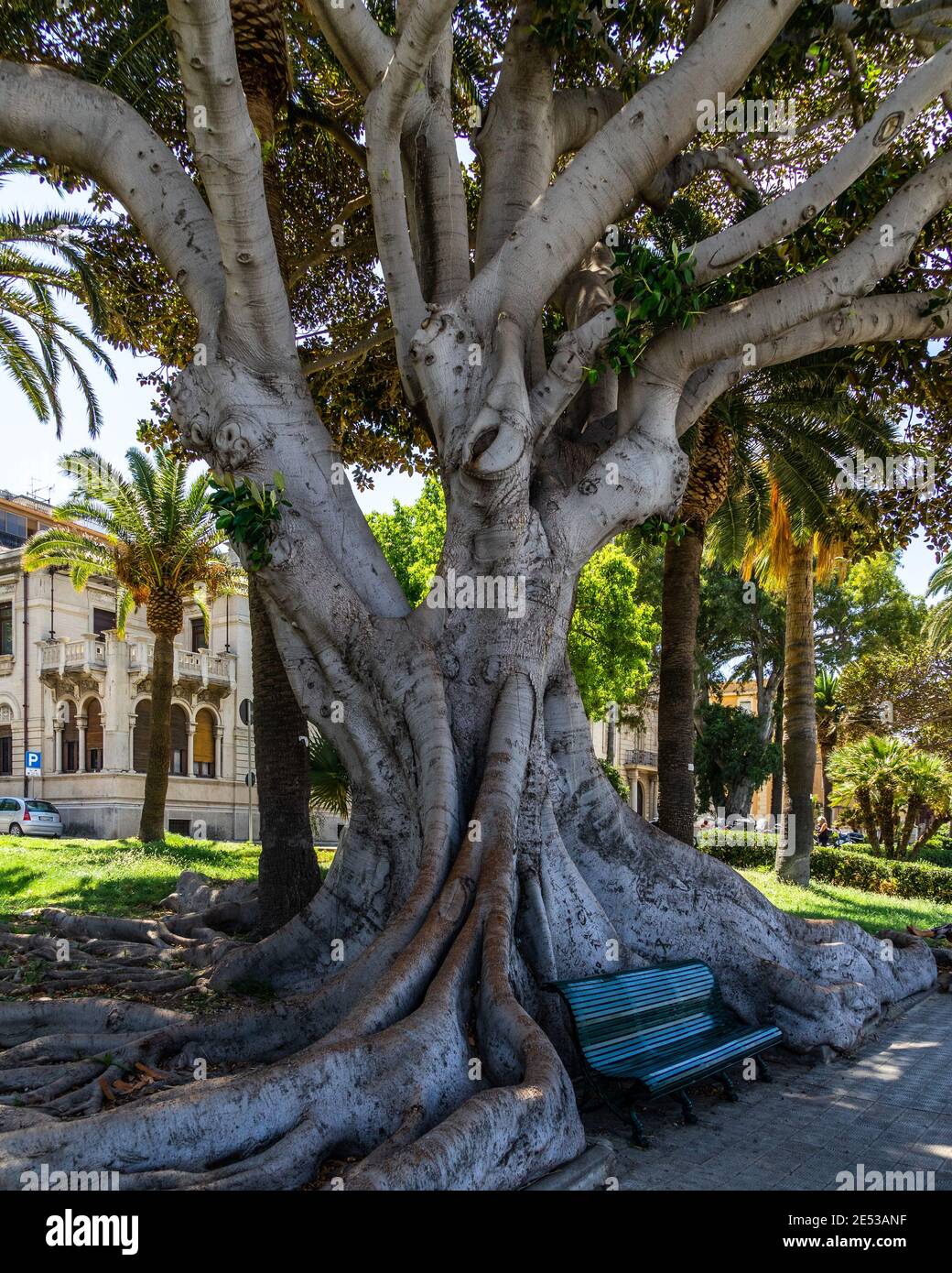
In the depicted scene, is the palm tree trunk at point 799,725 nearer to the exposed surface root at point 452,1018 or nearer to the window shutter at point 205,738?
the exposed surface root at point 452,1018

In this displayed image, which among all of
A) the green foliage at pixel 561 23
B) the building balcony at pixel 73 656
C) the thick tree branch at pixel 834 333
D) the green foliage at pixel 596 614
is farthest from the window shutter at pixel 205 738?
the green foliage at pixel 561 23

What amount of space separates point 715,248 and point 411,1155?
5.99 metres

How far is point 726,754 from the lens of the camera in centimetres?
3041

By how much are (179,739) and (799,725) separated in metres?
25.7

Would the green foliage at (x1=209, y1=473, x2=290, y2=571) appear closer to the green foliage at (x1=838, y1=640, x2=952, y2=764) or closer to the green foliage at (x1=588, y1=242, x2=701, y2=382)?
the green foliage at (x1=588, y1=242, x2=701, y2=382)

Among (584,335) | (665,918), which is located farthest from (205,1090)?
(584,335)

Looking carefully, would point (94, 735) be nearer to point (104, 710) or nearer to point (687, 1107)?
point (104, 710)

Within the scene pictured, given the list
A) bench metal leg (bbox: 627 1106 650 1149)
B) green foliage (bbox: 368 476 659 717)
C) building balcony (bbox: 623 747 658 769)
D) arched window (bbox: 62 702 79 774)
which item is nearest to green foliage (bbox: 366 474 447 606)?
green foliage (bbox: 368 476 659 717)

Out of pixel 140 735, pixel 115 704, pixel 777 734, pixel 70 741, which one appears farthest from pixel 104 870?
pixel 777 734

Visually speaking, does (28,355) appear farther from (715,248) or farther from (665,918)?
(665,918)

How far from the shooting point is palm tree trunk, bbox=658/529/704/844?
1322 cm

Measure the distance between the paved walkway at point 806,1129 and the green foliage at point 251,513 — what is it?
3736 millimetres

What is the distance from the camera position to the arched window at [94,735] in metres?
36.0

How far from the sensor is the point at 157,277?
1212 cm
